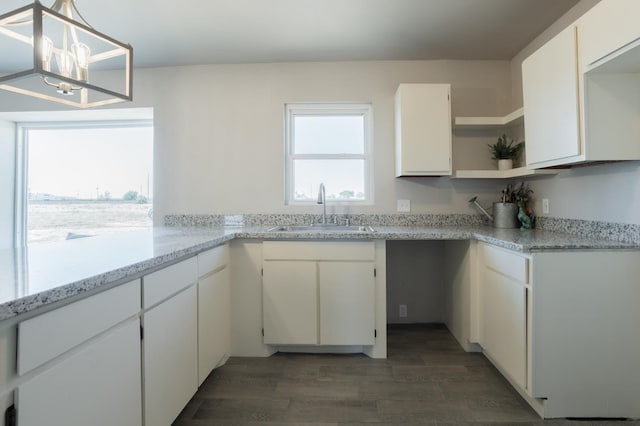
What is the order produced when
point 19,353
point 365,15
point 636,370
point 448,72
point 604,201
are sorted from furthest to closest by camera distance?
point 448,72 < point 365,15 < point 604,201 < point 636,370 < point 19,353

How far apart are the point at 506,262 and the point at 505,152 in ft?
3.98

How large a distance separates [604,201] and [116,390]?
246 centimetres

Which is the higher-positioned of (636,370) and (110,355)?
(110,355)

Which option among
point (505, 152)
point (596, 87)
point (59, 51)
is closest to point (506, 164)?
point (505, 152)

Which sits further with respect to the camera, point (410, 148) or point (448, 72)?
point (448, 72)

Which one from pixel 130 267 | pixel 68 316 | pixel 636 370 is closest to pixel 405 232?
pixel 636 370

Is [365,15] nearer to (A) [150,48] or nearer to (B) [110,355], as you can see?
(A) [150,48]

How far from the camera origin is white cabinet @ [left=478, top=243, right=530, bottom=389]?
5.35 feet

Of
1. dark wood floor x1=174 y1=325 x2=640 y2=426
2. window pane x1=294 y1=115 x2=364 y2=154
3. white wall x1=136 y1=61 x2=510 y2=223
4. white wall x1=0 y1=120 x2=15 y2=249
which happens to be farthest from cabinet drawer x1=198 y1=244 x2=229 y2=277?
white wall x1=0 y1=120 x2=15 y2=249

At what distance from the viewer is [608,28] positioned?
1354mm

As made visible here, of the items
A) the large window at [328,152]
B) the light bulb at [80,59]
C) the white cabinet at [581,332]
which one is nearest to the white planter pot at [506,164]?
the large window at [328,152]

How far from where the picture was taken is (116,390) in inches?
42.5

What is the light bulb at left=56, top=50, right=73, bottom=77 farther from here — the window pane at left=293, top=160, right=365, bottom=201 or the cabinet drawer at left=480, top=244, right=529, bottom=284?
the cabinet drawer at left=480, top=244, right=529, bottom=284

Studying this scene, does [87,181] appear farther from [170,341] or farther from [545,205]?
[545,205]
